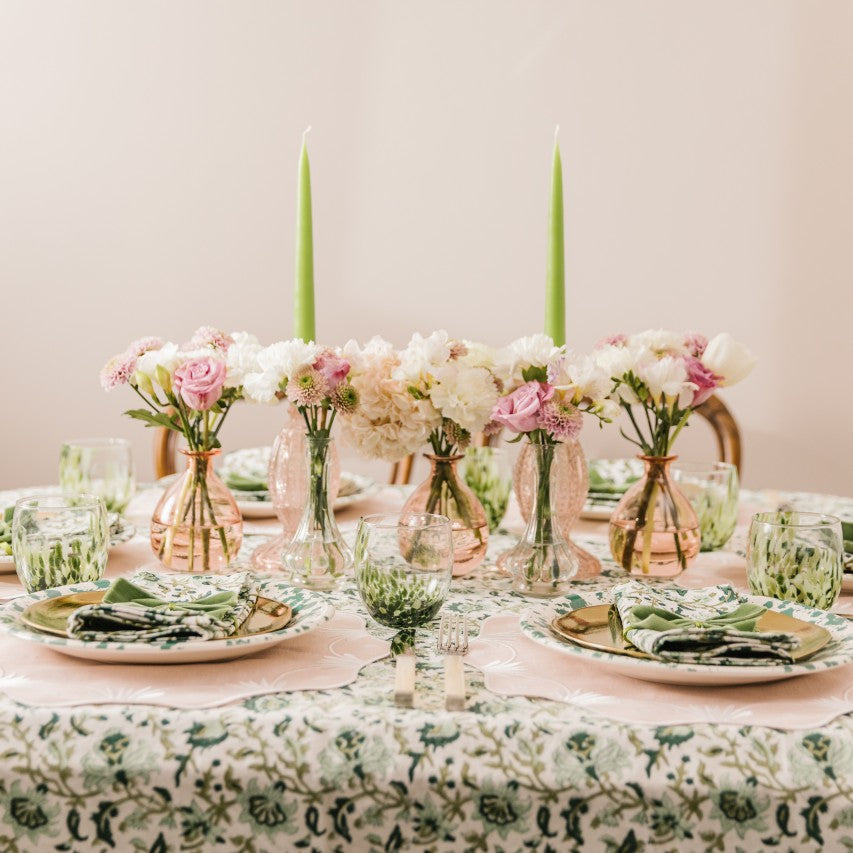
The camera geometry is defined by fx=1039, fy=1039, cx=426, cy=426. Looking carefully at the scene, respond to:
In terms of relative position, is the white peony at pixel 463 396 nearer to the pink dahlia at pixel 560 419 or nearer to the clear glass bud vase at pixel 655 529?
the pink dahlia at pixel 560 419

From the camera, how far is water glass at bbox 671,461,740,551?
157cm

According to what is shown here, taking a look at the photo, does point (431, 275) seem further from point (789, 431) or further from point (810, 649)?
point (810, 649)

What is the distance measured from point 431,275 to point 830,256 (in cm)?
117

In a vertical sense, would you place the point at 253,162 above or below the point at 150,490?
above

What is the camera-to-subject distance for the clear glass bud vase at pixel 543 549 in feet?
4.38

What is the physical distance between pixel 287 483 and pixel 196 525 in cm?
14

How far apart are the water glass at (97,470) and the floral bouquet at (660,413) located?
79 cm

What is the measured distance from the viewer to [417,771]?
84 cm

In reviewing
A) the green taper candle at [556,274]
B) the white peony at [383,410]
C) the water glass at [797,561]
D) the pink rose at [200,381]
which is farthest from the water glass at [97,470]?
the water glass at [797,561]

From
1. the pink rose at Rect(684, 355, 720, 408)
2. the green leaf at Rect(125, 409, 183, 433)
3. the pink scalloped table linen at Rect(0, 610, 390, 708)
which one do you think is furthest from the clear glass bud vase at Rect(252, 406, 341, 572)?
the pink rose at Rect(684, 355, 720, 408)

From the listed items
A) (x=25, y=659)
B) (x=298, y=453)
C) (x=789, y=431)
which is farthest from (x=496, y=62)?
(x=25, y=659)

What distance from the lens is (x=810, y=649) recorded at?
39.3 inches

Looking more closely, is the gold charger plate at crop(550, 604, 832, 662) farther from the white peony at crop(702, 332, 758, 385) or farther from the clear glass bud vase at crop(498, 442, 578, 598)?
the white peony at crop(702, 332, 758, 385)

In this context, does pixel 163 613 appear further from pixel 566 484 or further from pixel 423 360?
pixel 566 484
